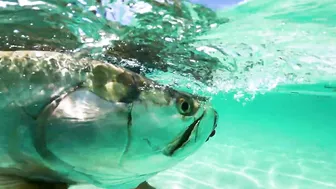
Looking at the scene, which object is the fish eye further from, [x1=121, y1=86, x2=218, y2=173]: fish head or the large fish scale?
the large fish scale

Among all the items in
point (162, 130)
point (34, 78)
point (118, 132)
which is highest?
point (162, 130)

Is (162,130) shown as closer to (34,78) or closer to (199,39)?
(34,78)

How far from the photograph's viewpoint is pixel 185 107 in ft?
6.10

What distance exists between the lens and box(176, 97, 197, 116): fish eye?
1.84m

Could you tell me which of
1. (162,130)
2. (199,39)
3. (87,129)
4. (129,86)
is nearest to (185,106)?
(162,130)

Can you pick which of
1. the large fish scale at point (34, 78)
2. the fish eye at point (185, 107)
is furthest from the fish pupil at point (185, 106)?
the large fish scale at point (34, 78)

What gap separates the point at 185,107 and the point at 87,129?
57 cm

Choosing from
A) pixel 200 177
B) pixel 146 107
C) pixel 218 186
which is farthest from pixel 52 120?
pixel 200 177

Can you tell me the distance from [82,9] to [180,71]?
284 inches

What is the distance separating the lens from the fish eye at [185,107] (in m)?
1.84

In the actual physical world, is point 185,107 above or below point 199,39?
below

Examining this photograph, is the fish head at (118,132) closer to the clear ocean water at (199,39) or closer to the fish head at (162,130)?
the fish head at (162,130)

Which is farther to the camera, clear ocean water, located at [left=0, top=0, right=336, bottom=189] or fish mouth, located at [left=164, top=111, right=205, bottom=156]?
clear ocean water, located at [left=0, top=0, right=336, bottom=189]

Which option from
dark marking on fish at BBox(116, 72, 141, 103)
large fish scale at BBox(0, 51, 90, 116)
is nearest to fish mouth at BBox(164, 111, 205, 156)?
dark marking on fish at BBox(116, 72, 141, 103)
